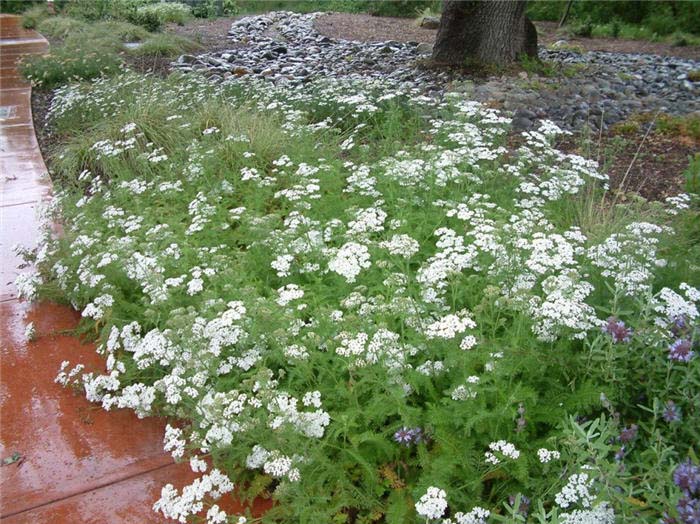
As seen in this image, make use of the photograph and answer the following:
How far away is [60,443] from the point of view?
3016 mm

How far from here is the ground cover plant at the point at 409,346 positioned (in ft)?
7.47

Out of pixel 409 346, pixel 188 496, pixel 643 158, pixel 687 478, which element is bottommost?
pixel 188 496

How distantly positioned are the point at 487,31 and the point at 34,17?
14877 millimetres

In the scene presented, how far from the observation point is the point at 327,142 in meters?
5.60

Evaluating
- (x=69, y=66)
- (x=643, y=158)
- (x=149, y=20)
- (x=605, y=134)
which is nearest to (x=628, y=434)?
(x=643, y=158)

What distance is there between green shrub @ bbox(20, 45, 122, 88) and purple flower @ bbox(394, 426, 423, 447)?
25.8 feet

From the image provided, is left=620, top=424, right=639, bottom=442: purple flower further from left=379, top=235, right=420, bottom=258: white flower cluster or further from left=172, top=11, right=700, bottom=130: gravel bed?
left=172, top=11, right=700, bottom=130: gravel bed

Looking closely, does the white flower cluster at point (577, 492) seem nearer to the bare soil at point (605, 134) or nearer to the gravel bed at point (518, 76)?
the bare soil at point (605, 134)

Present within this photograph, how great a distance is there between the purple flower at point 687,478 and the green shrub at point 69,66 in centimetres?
870

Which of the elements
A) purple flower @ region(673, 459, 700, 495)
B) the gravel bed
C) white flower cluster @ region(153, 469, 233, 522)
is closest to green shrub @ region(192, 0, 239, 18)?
the gravel bed

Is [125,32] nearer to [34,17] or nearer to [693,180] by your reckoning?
[34,17]

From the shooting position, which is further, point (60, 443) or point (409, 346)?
point (60, 443)

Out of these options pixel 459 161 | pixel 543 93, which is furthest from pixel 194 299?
pixel 543 93

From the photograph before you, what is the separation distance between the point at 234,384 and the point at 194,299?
2.53ft
